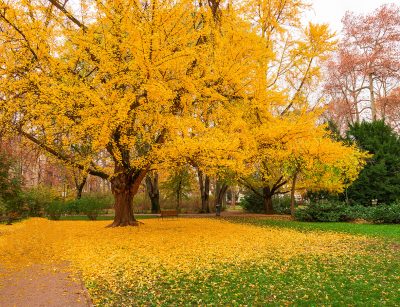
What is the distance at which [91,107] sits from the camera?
39.9 ft

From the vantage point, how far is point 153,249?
11.2 metres

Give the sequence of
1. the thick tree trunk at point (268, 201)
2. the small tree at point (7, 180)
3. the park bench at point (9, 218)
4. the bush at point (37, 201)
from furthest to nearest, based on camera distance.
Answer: the thick tree trunk at point (268, 201), the bush at point (37, 201), the park bench at point (9, 218), the small tree at point (7, 180)

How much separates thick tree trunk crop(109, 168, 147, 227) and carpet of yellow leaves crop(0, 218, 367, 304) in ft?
5.38

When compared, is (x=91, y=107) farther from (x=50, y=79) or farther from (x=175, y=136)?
(x=175, y=136)

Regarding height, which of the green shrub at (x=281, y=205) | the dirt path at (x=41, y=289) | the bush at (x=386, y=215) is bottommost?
the dirt path at (x=41, y=289)

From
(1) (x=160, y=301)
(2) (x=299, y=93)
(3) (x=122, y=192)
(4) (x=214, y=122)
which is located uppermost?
(2) (x=299, y=93)

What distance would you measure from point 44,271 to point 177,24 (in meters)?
8.52

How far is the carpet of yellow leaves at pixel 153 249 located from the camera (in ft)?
27.7

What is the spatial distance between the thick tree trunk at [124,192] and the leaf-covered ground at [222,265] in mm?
2829

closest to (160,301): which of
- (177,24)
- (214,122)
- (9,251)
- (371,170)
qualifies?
(9,251)

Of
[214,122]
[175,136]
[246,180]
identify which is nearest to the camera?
[175,136]

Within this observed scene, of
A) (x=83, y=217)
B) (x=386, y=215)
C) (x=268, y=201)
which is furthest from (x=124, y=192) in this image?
(x=268, y=201)

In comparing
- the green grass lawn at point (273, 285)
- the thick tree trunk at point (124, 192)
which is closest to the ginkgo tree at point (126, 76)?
the thick tree trunk at point (124, 192)

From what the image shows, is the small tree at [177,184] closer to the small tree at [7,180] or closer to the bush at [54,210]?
the bush at [54,210]
